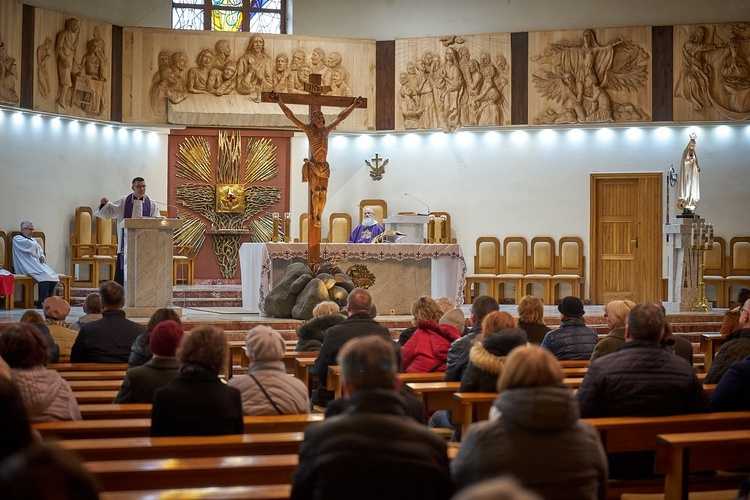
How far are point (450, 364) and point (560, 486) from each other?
275cm

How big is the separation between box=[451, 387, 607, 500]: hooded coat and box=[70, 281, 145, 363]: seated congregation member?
4.07 meters

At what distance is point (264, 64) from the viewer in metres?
15.4

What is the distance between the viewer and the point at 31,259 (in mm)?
12617

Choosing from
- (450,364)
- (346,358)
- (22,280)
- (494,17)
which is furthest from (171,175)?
(346,358)

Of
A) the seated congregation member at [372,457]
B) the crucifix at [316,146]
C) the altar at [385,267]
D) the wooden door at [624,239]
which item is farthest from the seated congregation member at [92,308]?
the wooden door at [624,239]

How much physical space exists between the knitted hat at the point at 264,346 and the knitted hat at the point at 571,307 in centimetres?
294

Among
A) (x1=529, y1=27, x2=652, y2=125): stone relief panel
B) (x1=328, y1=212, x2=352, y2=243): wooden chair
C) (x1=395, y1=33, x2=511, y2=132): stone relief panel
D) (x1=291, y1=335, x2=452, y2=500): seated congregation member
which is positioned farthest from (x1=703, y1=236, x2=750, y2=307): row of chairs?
(x1=291, y1=335, x2=452, y2=500): seated congregation member

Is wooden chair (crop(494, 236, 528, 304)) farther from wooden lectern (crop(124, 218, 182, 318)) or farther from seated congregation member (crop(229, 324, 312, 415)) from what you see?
seated congregation member (crop(229, 324, 312, 415))

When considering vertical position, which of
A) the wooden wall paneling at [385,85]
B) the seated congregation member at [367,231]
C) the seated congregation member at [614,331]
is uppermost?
the wooden wall paneling at [385,85]

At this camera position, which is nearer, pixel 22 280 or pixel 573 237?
pixel 22 280

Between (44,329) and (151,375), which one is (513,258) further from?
(151,375)

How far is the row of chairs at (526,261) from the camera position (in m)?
15.2

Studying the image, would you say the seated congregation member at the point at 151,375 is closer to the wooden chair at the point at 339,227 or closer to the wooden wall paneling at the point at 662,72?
the wooden chair at the point at 339,227

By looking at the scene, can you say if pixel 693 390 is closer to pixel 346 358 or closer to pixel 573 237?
pixel 346 358
